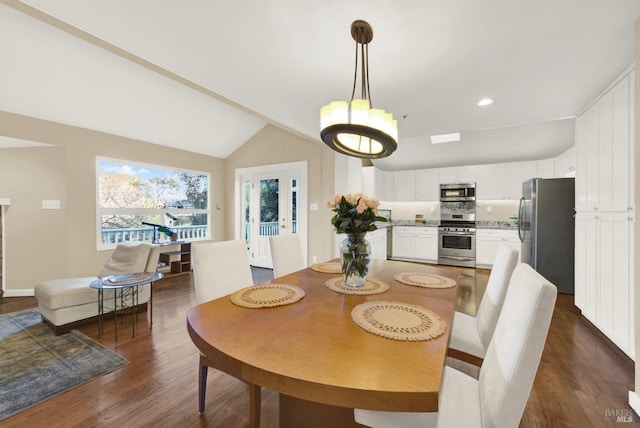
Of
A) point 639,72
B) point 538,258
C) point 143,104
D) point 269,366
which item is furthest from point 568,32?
point 143,104

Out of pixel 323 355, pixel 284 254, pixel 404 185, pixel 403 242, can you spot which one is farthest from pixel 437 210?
pixel 323 355

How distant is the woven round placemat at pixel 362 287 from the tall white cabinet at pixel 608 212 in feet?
6.73

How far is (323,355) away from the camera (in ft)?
2.72

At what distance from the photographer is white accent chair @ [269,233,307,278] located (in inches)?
88.6

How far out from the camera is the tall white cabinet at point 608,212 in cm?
204

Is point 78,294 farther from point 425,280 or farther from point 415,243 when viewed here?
point 415,243

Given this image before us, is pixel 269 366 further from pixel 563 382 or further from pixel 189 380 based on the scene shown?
pixel 563 382

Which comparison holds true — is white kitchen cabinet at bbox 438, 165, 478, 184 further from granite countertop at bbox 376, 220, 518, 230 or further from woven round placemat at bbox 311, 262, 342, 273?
woven round placemat at bbox 311, 262, 342, 273

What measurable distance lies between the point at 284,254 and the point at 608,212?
9.45ft

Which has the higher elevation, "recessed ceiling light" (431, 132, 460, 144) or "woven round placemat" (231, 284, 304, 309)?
"recessed ceiling light" (431, 132, 460, 144)

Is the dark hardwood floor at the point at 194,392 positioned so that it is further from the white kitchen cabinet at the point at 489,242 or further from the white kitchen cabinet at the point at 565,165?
the white kitchen cabinet at the point at 565,165

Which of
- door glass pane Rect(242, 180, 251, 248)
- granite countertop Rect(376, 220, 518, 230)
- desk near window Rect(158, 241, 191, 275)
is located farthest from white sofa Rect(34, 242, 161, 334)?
granite countertop Rect(376, 220, 518, 230)

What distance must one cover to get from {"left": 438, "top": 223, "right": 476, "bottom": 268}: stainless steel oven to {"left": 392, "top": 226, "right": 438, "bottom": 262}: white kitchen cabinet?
0.42 feet

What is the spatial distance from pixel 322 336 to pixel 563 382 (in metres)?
2.02
